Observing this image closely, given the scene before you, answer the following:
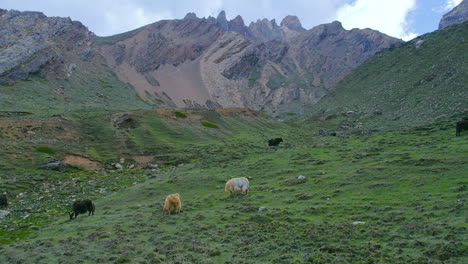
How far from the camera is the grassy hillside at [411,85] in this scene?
6844 cm

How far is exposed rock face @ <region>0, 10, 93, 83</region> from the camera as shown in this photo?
118375mm

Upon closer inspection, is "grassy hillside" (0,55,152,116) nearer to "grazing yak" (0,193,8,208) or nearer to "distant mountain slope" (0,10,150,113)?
"distant mountain slope" (0,10,150,113)

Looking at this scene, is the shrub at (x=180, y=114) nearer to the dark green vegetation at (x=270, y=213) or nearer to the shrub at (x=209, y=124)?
the shrub at (x=209, y=124)

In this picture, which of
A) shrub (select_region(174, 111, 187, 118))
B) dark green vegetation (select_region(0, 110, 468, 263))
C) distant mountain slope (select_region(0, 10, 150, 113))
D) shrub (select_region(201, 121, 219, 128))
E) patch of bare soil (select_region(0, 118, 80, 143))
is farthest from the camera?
distant mountain slope (select_region(0, 10, 150, 113))

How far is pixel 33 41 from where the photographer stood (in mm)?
136000

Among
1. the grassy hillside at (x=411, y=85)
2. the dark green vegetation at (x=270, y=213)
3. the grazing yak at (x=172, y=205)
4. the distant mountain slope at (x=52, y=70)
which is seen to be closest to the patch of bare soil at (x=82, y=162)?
the dark green vegetation at (x=270, y=213)

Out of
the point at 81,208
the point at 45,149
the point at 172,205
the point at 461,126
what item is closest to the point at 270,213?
the point at 172,205

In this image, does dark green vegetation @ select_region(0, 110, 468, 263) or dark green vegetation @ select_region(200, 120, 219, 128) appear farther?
dark green vegetation @ select_region(200, 120, 219, 128)

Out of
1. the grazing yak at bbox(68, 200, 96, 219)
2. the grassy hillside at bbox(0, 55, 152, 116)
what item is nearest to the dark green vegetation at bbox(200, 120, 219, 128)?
the grassy hillside at bbox(0, 55, 152, 116)

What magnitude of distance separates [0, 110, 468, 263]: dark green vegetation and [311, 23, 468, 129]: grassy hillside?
29.0m

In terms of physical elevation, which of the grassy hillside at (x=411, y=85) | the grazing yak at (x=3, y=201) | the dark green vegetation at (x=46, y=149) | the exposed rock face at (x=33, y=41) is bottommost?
the grazing yak at (x=3, y=201)

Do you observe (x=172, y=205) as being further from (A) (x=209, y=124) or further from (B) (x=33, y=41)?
(B) (x=33, y=41)

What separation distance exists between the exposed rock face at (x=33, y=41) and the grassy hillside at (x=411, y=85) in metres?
101

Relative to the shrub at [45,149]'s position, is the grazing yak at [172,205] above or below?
below
